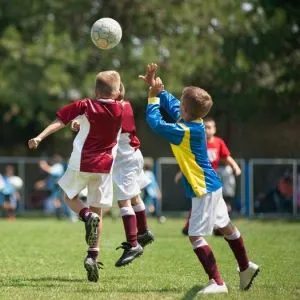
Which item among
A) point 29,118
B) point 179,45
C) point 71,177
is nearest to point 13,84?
point 29,118

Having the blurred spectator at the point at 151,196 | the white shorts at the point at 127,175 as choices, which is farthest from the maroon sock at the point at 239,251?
the blurred spectator at the point at 151,196

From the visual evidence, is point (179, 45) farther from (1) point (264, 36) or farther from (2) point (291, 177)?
(2) point (291, 177)

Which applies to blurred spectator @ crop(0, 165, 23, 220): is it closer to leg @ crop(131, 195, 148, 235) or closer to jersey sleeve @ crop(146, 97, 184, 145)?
leg @ crop(131, 195, 148, 235)

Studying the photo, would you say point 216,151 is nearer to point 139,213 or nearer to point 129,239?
point 139,213

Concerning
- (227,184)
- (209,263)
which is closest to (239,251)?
(209,263)

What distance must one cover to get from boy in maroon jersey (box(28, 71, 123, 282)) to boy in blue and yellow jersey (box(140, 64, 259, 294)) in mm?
936

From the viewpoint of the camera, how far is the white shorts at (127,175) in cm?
1041

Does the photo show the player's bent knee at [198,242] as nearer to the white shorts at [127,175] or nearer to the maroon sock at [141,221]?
the white shorts at [127,175]

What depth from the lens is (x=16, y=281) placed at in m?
9.39

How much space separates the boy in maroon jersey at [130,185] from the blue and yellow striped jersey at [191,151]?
4.76 ft

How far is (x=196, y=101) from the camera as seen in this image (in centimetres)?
839

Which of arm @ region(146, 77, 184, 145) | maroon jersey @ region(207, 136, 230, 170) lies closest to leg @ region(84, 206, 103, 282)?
arm @ region(146, 77, 184, 145)

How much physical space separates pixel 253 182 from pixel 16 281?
67.3ft

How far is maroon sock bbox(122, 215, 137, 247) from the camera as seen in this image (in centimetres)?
1007
